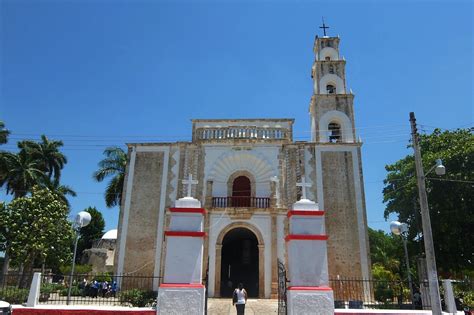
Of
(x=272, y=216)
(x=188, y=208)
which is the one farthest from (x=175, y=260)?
(x=272, y=216)

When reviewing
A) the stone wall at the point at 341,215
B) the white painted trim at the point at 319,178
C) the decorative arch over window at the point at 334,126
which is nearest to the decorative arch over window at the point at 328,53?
the decorative arch over window at the point at 334,126

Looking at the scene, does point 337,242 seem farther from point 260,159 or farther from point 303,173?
point 260,159

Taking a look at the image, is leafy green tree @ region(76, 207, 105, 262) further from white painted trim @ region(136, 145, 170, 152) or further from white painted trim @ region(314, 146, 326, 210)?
white painted trim @ region(314, 146, 326, 210)

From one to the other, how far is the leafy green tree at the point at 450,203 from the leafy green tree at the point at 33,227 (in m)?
19.6

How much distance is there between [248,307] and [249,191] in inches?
272

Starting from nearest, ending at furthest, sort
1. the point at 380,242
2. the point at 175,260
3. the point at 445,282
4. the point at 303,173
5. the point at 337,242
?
1. the point at 175,260
2. the point at 445,282
3. the point at 337,242
4. the point at 303,173
5. the point at 380,242

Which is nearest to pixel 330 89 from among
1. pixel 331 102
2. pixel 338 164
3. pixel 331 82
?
pixel 331 82

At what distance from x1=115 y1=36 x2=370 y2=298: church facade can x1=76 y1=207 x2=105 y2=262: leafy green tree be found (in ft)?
90.3

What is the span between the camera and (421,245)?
20.8 metres

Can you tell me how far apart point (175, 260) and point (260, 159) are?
11.9 meters

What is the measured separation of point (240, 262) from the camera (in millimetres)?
21672

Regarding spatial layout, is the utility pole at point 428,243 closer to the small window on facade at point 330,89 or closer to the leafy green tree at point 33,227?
the small window on facade at point 330,89

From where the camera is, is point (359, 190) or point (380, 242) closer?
point (359, 190)

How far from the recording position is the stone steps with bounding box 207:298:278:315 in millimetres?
13001
